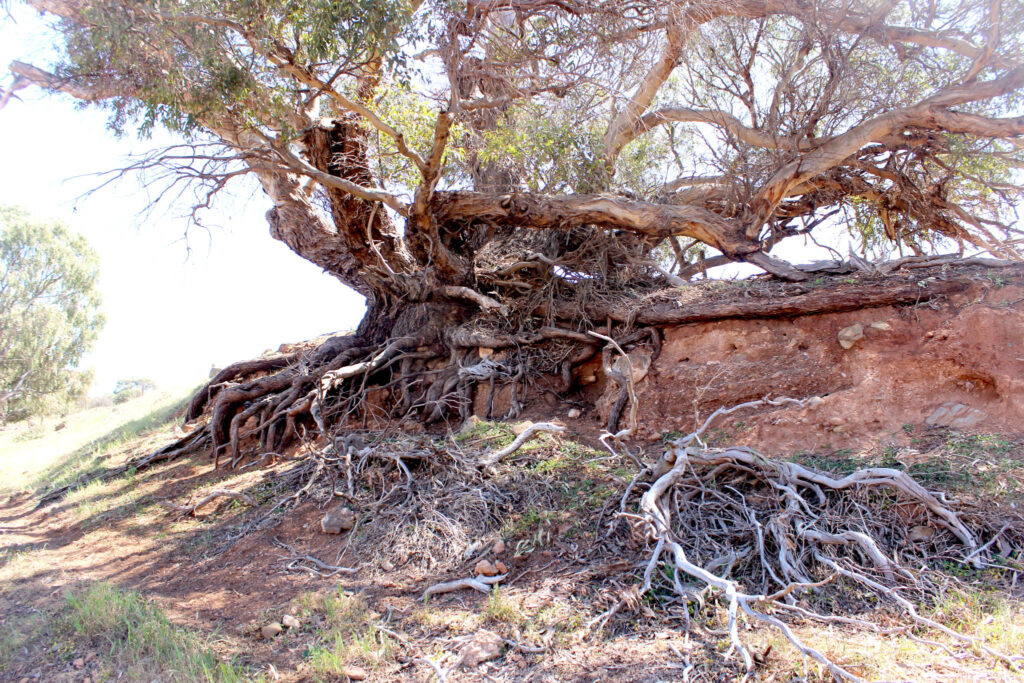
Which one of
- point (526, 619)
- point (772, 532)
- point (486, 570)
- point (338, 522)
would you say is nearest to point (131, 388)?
point (338, 522)

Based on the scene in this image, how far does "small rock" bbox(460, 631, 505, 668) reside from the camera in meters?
3.65

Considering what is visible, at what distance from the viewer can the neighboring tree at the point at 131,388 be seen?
944 inches

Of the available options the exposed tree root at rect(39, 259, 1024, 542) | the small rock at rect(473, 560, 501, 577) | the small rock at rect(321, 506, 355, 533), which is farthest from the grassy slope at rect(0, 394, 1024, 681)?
the exposed tree root at rect(39, 259, 1024, 542)

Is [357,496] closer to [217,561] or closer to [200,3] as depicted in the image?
[217,561]

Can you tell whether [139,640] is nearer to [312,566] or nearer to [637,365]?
[312,566]

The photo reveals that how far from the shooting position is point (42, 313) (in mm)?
22969

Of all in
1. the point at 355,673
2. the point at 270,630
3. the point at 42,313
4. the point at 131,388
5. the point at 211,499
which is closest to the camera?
the point at 355,673

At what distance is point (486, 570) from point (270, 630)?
1.47m

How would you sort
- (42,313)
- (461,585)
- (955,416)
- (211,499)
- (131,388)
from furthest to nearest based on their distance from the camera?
(131,388), (42,313), (211,499), (955,416), (461,585)

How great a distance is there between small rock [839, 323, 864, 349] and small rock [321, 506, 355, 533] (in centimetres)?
495

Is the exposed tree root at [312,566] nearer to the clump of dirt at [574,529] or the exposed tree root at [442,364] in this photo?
the clump of dirt at [574,529]

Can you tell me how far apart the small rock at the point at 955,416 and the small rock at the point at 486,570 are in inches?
160

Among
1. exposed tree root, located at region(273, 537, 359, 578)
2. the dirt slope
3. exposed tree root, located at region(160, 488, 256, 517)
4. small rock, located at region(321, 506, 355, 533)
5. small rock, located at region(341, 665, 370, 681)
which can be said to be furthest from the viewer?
exposed tree root, located at region(160, 488, 256, 517)

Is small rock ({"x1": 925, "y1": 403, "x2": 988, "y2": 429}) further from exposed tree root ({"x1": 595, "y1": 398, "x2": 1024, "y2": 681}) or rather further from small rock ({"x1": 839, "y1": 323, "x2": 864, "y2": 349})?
exposed tree root ({"x1": 595, "y1": 398, "x2": 1024, "y2": 681})
